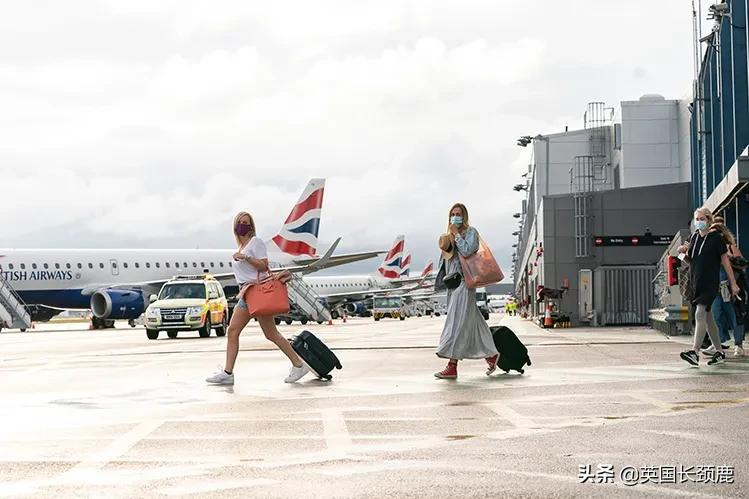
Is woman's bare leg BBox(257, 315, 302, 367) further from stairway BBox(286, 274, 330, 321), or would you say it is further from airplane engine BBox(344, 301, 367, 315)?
airplane engine BBox(344, 301, 367, 315)

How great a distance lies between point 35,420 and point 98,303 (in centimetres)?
3869

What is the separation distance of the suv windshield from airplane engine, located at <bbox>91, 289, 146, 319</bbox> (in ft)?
42.7

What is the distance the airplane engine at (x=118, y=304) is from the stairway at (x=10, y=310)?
8.90 ft

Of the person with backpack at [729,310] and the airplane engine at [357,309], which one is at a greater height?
the person with backpack at [729,310]

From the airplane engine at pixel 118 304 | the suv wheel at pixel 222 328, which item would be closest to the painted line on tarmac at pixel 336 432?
the suv wheel at pixel 222 328

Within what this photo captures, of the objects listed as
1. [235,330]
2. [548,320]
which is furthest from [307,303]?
[235,330]

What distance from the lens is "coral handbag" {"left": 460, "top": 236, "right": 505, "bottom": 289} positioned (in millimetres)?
12266

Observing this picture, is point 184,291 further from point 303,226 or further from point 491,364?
point 303,226

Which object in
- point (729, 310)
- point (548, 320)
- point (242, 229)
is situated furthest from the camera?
point (548, 320)

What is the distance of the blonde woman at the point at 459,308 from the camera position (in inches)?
487

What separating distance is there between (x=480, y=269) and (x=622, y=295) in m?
32.2

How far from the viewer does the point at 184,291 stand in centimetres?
3312

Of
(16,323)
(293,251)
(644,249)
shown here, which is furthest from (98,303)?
(644,249)

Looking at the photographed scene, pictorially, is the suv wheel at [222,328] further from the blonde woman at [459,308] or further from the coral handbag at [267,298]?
the blonde woman at [459,308]
